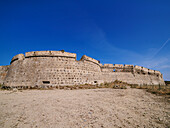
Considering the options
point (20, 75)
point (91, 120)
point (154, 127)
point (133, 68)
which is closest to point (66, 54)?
point (20, 75)

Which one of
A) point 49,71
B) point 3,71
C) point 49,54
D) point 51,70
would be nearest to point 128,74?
point 51,70

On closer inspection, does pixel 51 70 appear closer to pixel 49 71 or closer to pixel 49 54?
pixel 49 71

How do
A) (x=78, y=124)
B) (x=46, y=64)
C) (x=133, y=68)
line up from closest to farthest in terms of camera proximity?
(x=78, y=124)
(x=46, y=64)
(x=133, y=68)

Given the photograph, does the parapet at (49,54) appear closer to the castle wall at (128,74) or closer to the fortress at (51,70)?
the fortress at (51,70)

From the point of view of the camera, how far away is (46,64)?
1144 centimetres

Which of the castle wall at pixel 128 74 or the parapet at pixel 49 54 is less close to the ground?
the parapet at pixel 49 54

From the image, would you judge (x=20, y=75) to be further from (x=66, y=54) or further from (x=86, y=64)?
(x=86, y=64)

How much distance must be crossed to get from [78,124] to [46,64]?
401 inches

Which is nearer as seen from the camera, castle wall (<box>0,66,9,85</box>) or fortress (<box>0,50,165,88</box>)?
fortress (<box>0,50,165,88</box>)

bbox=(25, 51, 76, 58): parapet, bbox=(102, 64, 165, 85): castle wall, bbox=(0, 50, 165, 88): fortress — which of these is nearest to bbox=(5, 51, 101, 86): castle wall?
bbox=(0, 50, 165, 88): fortress

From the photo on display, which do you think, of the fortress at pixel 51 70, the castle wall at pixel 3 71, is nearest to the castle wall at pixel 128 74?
the fortress at pixel 51 70

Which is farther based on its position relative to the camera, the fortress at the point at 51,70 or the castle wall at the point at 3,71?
the castle wall at the point at 3,71

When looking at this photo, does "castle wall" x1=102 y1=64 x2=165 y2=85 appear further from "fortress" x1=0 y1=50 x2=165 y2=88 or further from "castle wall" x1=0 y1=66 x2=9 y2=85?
"castle wall" x1=0 y1=66 x2=9 y2=85

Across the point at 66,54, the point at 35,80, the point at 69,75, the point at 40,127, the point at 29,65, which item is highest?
the point at 66,54
